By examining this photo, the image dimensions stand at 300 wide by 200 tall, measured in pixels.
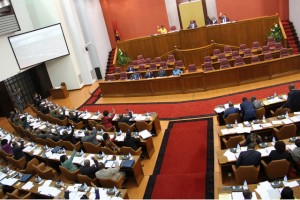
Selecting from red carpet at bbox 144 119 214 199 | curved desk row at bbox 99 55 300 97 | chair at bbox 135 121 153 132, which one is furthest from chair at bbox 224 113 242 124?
curved desk row at bbox 99 55 300 97

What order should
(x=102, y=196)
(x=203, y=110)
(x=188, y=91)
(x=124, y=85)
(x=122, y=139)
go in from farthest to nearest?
(x=124, y=85) < (x=188, y=91) < (x=203, y=110) < (x=122, y=139) < (x=102, y=196)

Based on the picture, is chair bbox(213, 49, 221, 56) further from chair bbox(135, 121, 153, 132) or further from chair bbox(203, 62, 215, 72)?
chair bbox(135, 121, 153, 132)

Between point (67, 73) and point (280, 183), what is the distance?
48.6 ft

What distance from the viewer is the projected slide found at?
15789 mm

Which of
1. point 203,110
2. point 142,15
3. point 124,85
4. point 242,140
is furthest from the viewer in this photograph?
point 142,15

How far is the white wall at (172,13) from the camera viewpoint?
19.9 m

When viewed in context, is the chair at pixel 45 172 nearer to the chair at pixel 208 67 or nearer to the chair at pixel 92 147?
the chair at pixel 92 147

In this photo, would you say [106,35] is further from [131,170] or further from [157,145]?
[131,170]

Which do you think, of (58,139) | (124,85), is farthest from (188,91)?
(58,139)

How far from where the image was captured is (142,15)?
20.9 meters

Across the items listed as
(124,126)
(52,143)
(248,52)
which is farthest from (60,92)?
(248,52)

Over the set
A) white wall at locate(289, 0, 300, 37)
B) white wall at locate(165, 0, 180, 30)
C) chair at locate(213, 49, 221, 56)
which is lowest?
chair at locate(213, 49, 221, 56)

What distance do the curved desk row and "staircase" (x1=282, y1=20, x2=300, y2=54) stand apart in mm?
3711

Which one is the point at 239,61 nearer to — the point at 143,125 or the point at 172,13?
the point at 143,125
